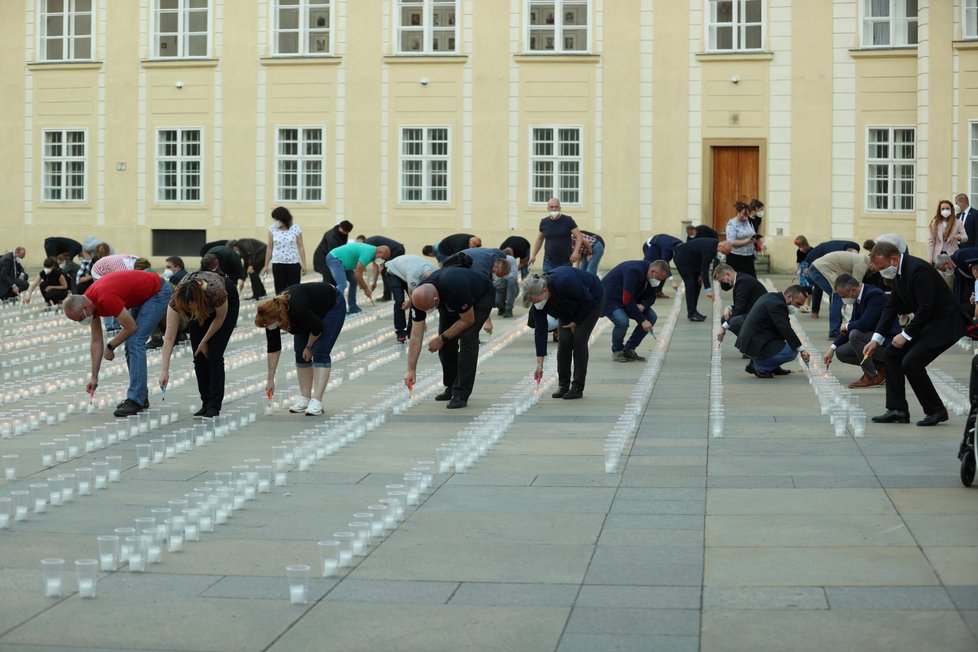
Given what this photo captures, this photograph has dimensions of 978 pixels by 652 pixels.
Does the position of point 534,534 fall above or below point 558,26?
below

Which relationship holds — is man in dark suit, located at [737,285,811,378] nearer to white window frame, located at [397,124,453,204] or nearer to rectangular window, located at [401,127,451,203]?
white window frame, located at [397,124,453,204]

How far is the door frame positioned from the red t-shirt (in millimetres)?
22169

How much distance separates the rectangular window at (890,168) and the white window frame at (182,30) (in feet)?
50.1

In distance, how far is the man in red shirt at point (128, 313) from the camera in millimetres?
13695

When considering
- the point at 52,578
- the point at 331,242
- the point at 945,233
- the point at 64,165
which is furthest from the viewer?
the point at 64,165

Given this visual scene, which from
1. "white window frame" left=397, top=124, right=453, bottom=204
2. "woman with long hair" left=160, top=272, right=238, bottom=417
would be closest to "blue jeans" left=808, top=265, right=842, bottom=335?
"woman with long hair" left=160, top=272, right=238, bottom=417

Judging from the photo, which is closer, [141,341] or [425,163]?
[141,341]

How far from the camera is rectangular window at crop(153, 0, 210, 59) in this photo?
124 ft

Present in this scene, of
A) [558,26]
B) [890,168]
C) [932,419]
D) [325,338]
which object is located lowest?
[932,419]

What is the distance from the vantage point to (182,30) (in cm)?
3775

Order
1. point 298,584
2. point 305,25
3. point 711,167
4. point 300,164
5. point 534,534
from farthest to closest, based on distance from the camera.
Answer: point 300,164 < point 305,25 < point 711,167 < point 534,534 < point 298,584

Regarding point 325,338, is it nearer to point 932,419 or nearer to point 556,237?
point 932,419

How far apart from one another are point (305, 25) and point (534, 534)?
29.5 m

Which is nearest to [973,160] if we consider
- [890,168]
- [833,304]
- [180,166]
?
[890,168]
